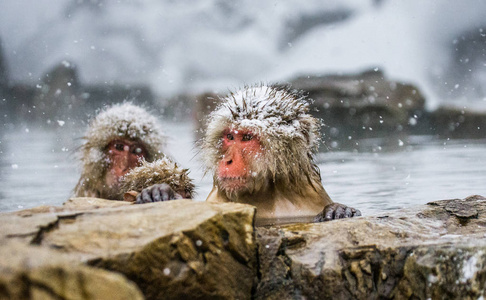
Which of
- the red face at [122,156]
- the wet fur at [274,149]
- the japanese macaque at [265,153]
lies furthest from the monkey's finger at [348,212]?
the red face at [122,156]

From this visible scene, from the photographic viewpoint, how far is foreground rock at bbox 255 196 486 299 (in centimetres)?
190

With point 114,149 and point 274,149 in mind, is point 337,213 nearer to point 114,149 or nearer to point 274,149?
point 274,149

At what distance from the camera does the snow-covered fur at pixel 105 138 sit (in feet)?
14.2

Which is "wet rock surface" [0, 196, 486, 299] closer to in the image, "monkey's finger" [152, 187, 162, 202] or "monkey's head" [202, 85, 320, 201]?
"monkey's finger" [152, 187, 162, 202]

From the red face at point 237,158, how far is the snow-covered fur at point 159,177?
466mm

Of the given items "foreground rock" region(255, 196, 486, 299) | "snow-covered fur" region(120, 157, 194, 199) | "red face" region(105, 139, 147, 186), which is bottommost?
"foreground rock" region(255, 196, 486, 299)

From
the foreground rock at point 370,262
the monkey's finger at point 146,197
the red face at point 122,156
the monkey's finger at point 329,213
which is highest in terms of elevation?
the red face at point 122,156

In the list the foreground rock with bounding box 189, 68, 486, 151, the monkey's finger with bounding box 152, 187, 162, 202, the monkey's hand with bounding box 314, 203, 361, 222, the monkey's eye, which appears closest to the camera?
the monkey's finger with bounding box 152, 187, 162, 202

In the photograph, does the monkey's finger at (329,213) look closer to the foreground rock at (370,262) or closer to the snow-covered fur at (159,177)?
the foreground rock at (370,262)

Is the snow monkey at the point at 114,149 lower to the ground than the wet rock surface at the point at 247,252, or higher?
higher

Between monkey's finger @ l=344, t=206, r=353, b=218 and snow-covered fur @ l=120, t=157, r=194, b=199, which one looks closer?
monkey's finger @ l=344, t=206, r=353, b=218

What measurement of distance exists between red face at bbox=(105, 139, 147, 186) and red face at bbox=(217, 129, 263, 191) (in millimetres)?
1265

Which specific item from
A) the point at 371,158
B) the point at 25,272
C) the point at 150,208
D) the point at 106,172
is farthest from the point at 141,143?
the point at 371,158

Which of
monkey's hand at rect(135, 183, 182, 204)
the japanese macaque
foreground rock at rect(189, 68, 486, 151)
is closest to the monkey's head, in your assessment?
the japanese macaque
